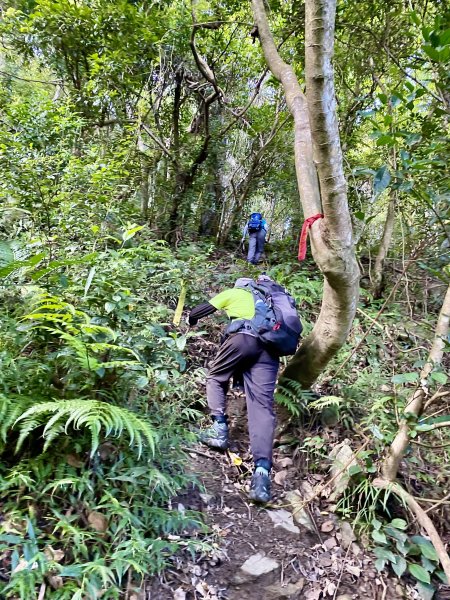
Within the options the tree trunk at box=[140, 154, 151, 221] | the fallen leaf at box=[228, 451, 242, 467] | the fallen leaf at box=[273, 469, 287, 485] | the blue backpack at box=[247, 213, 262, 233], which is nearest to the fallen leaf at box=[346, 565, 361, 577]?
the fallen leaf at box=[273, 469, 287, 485]

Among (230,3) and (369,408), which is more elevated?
(230,3)

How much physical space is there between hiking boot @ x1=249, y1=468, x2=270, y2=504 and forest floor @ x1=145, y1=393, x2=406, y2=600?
0.11 m

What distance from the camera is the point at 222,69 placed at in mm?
7559

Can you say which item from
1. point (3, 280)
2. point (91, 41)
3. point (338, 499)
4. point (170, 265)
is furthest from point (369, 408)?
point (91, 41)

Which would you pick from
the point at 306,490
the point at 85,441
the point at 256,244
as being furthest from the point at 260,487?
the point at 256,244

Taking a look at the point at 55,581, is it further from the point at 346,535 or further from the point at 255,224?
the point at 255,224

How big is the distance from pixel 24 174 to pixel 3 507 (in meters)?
3.11

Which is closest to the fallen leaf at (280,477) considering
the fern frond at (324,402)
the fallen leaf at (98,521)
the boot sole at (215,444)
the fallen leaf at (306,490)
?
the fallen leaf at (306,490)

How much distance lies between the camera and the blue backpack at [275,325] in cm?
339

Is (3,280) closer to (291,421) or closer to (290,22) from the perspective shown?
(291,421)

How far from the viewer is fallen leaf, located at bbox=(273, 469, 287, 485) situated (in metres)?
3.35

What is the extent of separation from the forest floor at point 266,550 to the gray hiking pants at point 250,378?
40cm

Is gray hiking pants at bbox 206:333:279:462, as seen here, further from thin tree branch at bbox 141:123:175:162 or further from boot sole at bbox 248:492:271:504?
thin tree branch at bbox 141:123:175:162

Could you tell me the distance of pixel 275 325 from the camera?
3.40 m
